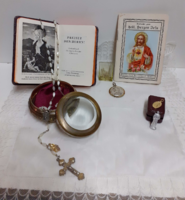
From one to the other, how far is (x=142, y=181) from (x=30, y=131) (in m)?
0.40

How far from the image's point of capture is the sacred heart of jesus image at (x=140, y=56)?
0.79 meters

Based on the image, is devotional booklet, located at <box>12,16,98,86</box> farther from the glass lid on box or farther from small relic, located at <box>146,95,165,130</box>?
small relic, located at <box>146,95,165,130</box>

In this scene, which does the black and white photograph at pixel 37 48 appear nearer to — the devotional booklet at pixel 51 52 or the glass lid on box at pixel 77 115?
the devotional booklet at pixel 51 52

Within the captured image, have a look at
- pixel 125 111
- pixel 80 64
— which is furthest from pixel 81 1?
pixel 125 111

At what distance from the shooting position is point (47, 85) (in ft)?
2.44

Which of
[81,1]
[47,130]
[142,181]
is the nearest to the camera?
[142,181]

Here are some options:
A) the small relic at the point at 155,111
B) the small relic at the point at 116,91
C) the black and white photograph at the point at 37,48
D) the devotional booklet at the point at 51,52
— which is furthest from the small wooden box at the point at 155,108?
the black and white photograph at the point at 37,48

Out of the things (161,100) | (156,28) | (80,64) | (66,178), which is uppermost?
(156,28)

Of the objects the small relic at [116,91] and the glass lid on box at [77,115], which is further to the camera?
the small relic at [116,91]

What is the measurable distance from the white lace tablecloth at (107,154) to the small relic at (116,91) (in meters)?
0.03

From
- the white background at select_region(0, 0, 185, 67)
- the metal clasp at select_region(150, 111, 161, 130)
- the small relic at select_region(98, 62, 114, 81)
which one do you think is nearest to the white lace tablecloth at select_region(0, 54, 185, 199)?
the metal clasp at select_region(150, 111, 161, 130)

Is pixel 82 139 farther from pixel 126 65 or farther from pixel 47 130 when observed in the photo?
pixel 126 65

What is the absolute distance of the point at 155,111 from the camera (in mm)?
640

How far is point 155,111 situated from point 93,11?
1.57ft
